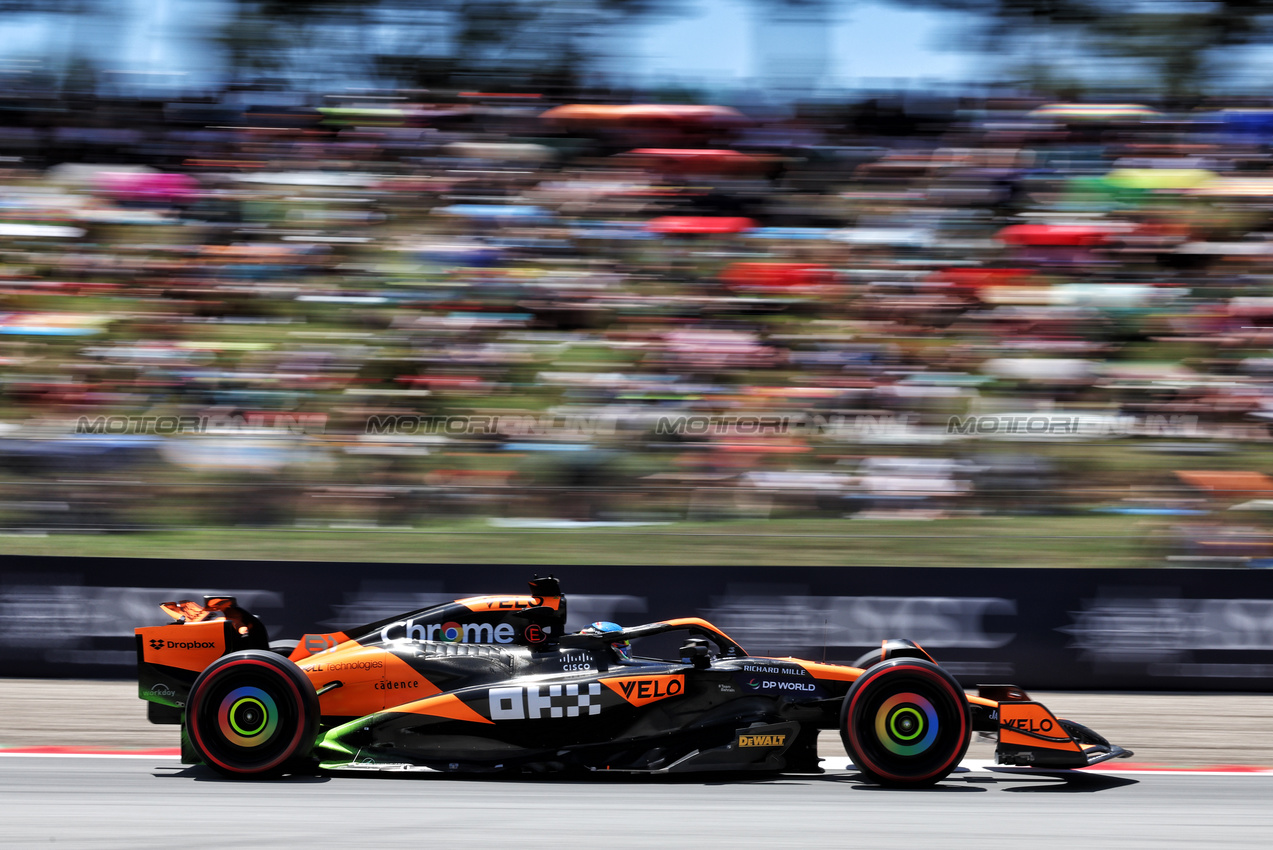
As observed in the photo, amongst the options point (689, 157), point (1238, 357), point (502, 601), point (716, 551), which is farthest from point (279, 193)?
point (1238, 357)

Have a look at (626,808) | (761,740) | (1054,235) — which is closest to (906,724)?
(761,740)

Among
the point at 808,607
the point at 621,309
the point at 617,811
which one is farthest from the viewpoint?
the point at 621,309

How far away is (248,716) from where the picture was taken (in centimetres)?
601

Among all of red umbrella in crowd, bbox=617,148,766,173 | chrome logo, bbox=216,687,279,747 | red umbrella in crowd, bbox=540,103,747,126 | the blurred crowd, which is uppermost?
red umbrella in crowd, bbox=540,103,747,126

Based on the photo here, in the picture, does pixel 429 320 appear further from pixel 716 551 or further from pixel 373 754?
pixel 373 754

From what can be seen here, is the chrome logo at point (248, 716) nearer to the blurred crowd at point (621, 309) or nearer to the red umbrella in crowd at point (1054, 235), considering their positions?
the blurred crowd at point (621, 309)

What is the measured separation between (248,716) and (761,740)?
2445 mm

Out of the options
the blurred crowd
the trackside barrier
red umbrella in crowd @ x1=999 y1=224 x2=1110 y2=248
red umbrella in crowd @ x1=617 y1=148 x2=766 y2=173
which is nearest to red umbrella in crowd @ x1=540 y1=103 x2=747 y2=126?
the blurred crowd

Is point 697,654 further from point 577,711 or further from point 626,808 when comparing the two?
point 626,808

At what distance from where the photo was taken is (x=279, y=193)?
525 inches

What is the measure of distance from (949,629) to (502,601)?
359 centimetres

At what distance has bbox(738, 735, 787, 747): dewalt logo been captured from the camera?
237 inches

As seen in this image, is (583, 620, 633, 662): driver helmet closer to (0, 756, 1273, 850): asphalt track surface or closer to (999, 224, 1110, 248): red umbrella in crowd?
(0, 756, 1273, 850): asphalt track surface

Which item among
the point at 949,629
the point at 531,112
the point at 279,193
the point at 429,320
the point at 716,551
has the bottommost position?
the point at 949,629
